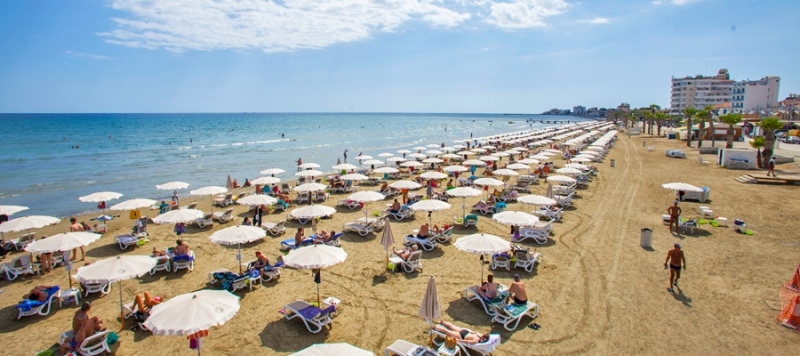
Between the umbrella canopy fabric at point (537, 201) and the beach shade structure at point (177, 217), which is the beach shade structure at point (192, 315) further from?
the umbrella canopy fabric at point (537, 201)

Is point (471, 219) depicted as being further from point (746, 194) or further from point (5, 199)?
point (5, 199)

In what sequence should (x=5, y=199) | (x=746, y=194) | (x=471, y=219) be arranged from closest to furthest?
(x=471, y=219) → (x=746, y=194) → (x=5, y=199)

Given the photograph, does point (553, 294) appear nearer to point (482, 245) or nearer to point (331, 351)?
point (482, 245)

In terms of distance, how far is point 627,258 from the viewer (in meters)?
10.7

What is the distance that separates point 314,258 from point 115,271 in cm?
347

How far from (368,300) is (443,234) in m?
4.14

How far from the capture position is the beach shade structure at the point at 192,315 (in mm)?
5410

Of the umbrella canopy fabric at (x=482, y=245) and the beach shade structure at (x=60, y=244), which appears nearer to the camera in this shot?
the umbrella canopy fabric at (x=482, y=245)

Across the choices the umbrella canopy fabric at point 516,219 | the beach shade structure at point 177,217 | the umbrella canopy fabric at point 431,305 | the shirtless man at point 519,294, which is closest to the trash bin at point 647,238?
the umbrella canopy fabric at point 516,219

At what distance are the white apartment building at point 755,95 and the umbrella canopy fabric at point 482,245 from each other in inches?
4660

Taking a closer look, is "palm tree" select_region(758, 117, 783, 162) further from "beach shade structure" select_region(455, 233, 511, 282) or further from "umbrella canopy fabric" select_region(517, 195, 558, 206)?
"beach shade structure" select_region(455, 233, 511, 282)

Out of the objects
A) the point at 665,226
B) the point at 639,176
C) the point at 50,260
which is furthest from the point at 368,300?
the point at 639,176

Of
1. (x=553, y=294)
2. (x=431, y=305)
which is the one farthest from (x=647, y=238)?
(x=431, y=305)

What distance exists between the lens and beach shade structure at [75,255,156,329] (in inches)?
273
